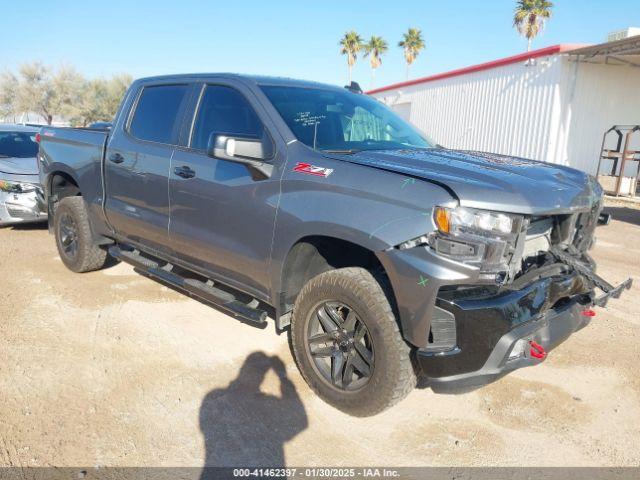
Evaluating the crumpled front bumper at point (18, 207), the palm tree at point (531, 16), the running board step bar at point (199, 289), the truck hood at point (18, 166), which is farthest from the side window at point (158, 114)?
the palm tree at point (531, 16)

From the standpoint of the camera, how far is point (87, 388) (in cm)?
314

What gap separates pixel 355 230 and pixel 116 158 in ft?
9.06

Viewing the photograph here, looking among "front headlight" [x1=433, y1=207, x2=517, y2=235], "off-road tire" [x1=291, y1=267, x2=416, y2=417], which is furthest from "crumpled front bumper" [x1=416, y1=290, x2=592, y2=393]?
"front headlight" [x1=433, y1=207, x2=517, y2=235]

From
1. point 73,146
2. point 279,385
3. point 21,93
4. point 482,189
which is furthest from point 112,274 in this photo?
point 21,93

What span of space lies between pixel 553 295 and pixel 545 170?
0.89m

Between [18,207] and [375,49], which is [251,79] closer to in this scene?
[18,207]

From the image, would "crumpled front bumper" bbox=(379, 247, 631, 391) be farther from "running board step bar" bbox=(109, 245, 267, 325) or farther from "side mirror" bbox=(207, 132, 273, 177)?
"running board step bar" bbox=(109, 245, 267, 325)

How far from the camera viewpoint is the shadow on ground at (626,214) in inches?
426

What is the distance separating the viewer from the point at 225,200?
11.1 feet

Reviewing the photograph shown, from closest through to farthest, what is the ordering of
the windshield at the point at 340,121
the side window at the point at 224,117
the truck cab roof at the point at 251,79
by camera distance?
1. the windshield at the point at 340,121
2. the side window at the point at 224,117
3. the truck cab roof at the point at 251,79

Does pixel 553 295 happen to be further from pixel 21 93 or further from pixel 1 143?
pixel 21 93

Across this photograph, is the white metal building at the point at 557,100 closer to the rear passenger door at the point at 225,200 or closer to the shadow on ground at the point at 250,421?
the rear passenger door at the point at 225,200

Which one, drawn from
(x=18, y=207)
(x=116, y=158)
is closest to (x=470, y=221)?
(x=116, y=158)

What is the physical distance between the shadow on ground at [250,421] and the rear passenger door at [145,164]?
148 centimetres
